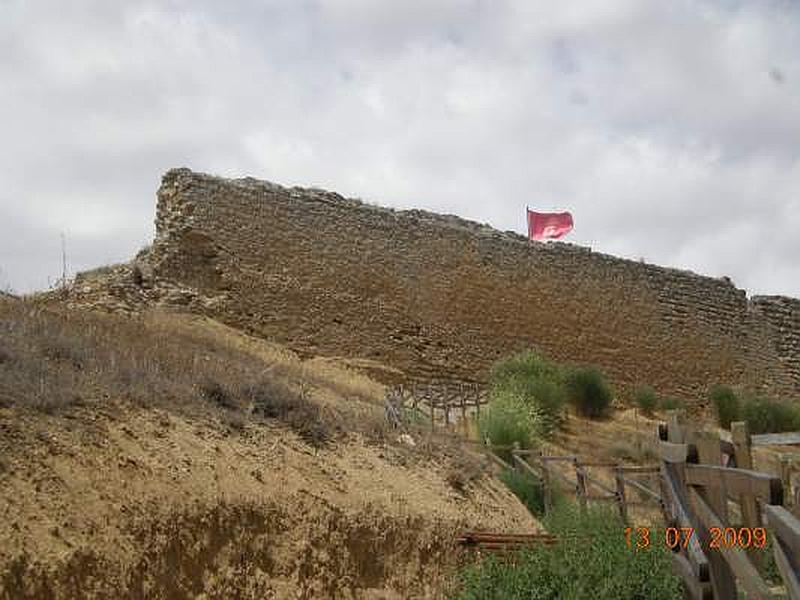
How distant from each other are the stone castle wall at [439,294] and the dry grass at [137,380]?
7482 millimetres

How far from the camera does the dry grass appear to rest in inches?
231

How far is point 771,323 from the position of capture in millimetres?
28078

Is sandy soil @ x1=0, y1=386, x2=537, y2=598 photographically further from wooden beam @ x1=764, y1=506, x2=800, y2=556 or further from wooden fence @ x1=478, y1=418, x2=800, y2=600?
wooden beam @ x1=764, y1=506, x2=800, y2=556

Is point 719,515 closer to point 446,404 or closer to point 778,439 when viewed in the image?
point 778,439

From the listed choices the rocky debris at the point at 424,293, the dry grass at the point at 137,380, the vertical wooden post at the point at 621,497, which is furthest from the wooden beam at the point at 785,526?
the rocky debris at the point at 424,293

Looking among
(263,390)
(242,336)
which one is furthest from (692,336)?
(263,390)

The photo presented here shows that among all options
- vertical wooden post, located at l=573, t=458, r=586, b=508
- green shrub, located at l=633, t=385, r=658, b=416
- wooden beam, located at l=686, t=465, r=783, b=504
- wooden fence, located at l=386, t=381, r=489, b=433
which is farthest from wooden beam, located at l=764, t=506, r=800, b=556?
green shrub, located at l=633, t=385, r=658, b=416

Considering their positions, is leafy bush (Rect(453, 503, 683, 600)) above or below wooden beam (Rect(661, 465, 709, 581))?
below

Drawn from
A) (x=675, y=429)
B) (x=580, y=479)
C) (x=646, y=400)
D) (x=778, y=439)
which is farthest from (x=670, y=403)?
(x=675, y=429)

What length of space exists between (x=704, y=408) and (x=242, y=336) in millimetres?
14014

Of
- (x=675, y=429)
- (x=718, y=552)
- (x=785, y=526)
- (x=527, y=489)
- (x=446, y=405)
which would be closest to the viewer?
(x=785, y=526)

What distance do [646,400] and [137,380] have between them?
17.7 m

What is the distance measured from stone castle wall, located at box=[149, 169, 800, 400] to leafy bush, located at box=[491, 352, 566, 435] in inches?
37.8

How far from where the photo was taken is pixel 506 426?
14078mm
